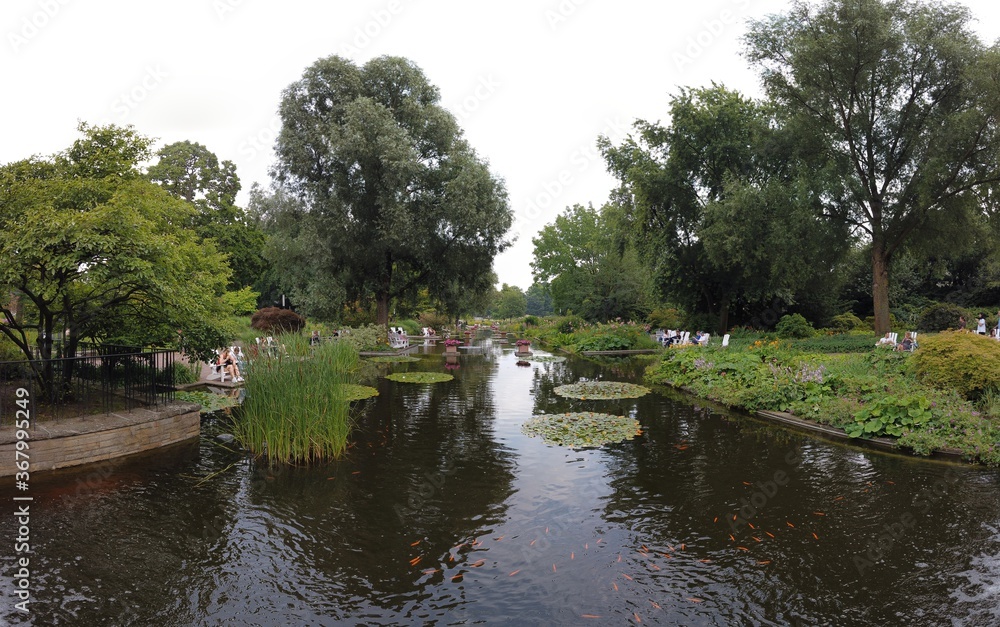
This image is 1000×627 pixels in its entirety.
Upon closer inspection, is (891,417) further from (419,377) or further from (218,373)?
(218,373)

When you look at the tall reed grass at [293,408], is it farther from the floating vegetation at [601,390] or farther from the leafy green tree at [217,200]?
the leafy green tree at [217,200]

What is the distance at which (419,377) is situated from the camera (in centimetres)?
1644

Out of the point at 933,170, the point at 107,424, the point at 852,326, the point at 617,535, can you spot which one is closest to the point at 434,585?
the point at 617,535

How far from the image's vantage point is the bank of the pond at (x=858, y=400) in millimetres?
7945

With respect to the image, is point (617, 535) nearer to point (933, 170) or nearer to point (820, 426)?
point (820, 426)

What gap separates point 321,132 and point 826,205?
22.8 m

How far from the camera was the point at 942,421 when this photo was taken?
27.2 feet

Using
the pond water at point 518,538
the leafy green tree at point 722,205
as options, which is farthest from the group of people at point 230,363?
the leafy green tree at point 722,205

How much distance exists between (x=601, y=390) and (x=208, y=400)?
32.1 feet

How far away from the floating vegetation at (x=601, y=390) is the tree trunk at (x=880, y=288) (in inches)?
482

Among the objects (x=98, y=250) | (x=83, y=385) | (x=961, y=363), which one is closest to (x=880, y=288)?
(x=961, y=363)

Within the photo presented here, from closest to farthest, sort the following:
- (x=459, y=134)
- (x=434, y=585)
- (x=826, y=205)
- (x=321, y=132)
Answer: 1. (x=434, y=585)
2. (x=826, y=205)
3. (x=321, y=132)
4. (x=459, y=134)

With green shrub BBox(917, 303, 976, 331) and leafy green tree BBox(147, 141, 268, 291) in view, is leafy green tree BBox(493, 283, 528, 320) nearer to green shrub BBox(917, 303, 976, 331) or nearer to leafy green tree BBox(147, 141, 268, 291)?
leafy green tree BBox(147, 141, 268, 291)

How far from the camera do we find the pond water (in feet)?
13.1
